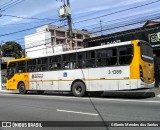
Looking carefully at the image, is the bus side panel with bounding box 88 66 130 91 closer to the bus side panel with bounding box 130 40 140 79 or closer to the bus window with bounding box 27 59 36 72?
the bus side panel with bounding box 130 40 140 79

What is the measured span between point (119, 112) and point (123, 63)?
5.54m

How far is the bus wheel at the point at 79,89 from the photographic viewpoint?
19461 millimetres

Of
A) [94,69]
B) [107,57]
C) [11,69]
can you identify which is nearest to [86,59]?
[94,69]

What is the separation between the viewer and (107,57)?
17.9m

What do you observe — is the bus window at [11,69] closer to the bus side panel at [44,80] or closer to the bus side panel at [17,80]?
the bus side panel at [17,80]

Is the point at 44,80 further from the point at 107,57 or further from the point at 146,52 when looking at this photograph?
the point at 146,52

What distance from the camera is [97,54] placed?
1852cm

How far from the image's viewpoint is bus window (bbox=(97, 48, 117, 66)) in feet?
57.3

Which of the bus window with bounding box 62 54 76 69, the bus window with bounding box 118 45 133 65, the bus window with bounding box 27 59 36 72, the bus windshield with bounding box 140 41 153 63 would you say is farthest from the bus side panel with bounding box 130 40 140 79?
the bus window with bounding box 27 59 36 72

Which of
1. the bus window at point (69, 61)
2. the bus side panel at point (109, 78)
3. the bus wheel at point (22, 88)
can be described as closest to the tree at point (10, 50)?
the bus wheel at point (22, 88)

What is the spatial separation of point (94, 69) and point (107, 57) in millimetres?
1241

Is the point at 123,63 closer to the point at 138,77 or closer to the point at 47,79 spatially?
the point at 138,77

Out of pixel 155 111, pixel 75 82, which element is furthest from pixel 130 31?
pixel 155 111

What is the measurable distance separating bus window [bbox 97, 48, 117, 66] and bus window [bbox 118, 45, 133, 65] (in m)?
0.39
